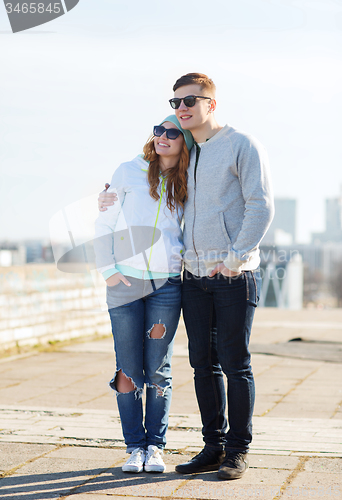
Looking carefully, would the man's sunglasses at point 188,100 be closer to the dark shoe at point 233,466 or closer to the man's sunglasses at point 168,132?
the man's sunglasses at point 168,132

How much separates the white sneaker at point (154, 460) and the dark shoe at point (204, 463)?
9 centimetres

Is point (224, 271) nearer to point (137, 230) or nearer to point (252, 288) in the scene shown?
point (252, 288)

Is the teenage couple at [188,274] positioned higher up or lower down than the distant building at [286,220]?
higher up

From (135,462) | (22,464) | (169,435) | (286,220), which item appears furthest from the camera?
(286,220)

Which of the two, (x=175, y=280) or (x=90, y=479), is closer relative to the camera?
(x=90, y=479)

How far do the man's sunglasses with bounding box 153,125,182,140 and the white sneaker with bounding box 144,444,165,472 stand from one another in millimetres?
1545

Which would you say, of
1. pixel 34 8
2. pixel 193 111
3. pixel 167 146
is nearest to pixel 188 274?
pixel 167 146

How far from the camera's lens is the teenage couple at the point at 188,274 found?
9.84ft

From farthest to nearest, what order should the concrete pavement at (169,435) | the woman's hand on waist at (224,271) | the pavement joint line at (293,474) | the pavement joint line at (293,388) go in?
the pavement joint line at (293,388) → the woman's hand on waist at (224,271) → the concrete pavement at (169,435) → the pavement joint line at (293,474)

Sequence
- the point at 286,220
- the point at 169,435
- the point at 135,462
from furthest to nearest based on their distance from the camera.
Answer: the point at 286,220 < the point at 169,435 < the point at 135,462

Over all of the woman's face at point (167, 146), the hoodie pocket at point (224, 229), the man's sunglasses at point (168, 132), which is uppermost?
the man's sunglasses at point (168, 132)

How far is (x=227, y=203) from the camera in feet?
9.84

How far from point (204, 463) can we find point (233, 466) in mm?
163

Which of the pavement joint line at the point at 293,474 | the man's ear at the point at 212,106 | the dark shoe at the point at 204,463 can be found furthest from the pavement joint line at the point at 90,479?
the man's ear at the point at 212,106
